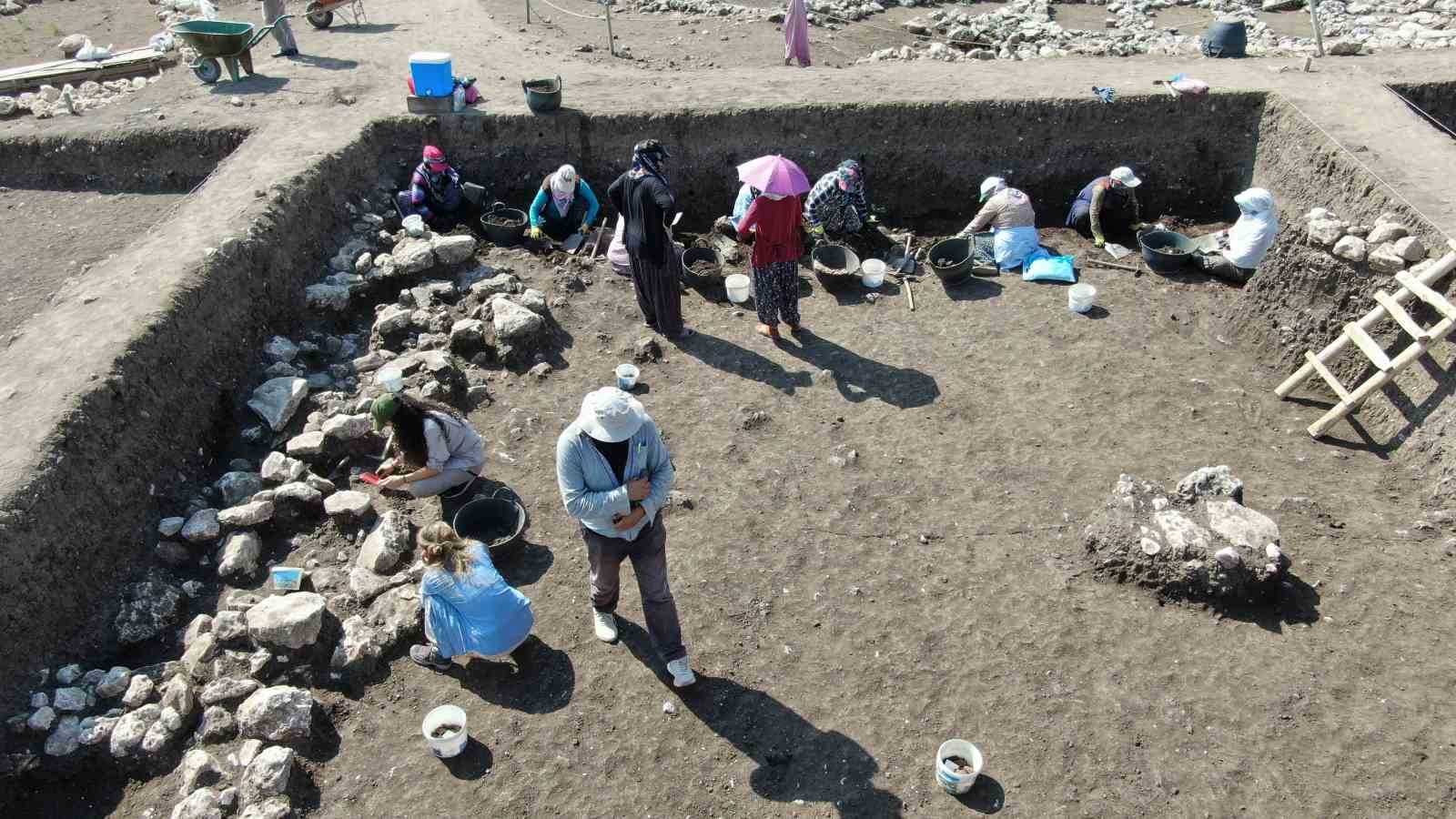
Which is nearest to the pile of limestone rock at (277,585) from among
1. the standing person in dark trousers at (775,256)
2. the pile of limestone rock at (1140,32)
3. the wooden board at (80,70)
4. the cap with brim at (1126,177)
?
the standing person in dark trousers at (775,256)

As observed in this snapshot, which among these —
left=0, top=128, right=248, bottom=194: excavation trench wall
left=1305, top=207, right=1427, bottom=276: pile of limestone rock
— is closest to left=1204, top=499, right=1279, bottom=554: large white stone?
left=1305, top=207, right=1427, bottom=276: pile of limestone rock

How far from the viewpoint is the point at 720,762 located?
4664 mm

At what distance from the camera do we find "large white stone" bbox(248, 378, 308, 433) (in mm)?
6801

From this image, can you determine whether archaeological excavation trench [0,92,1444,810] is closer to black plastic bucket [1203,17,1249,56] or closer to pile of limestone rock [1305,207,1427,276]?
pile of limestone rock [1305,207,1427,276]

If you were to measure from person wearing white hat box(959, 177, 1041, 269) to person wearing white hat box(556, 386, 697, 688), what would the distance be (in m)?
5.68

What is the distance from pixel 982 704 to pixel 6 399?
254 inches

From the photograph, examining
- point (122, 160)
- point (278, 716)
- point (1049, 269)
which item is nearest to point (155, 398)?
point (278, 716)

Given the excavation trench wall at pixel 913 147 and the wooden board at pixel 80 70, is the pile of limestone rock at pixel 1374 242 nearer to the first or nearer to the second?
the excavation trench wall at pixel 913 147

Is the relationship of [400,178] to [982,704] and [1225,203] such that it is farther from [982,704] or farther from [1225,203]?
[1225,203]

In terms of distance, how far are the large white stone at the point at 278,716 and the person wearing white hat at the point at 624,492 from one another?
5.60ft

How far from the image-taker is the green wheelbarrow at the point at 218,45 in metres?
11.0

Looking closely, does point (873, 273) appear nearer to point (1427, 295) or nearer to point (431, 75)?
point (1427, 295)

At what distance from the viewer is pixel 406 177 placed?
10.0 metres

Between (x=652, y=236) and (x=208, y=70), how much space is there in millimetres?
7732
